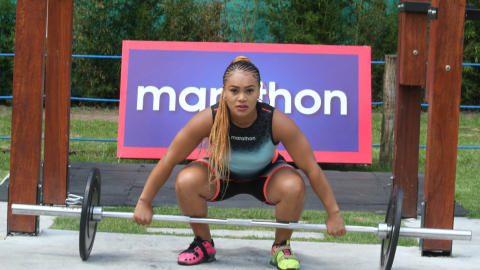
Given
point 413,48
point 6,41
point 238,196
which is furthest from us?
point 6,41

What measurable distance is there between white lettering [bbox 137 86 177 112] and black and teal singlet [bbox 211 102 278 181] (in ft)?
8.98

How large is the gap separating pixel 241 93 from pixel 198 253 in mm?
837

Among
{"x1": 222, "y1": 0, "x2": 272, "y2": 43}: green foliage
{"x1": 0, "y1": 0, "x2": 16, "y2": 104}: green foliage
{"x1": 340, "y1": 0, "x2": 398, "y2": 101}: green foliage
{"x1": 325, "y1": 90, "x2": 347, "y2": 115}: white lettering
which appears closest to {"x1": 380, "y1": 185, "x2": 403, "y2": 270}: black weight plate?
{"x1": 325, "y1": 90, "x2": 347, "y2": 115}: white lettering

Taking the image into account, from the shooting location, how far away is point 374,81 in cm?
897

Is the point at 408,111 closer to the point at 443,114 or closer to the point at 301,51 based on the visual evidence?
the point at 443,114

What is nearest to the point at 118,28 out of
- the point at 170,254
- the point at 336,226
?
the point at 170,254

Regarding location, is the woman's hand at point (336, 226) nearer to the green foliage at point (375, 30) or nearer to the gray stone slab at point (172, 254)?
the gray stone slab at point (172, 254)

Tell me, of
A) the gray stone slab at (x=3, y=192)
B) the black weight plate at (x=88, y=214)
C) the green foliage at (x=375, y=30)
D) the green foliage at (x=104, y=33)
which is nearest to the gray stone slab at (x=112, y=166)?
the gray stone slab at (x=3, y=192)

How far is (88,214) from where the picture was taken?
268cm

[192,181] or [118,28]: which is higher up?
[118,28]

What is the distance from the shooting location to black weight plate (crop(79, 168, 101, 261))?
2545 mm

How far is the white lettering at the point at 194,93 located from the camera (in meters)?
5.32

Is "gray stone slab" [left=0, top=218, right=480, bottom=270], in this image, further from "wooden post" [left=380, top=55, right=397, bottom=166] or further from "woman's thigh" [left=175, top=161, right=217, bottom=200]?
"wooden post" [left=380, top=55, right=397, bottom=166]

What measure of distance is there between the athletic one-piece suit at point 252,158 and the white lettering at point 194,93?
2.57 meters
